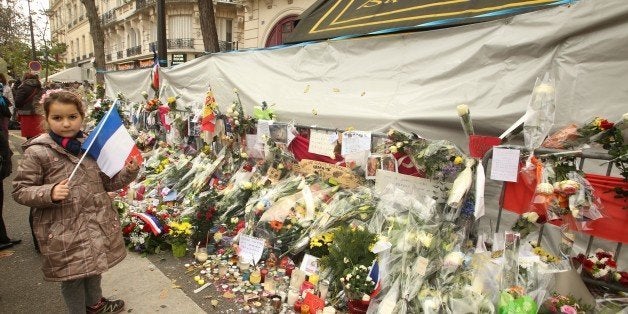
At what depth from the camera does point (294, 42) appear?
5.48 metres

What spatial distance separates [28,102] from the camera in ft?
21.8

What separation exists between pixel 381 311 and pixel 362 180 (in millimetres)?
1474

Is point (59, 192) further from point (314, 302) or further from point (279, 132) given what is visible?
point (279, 132)

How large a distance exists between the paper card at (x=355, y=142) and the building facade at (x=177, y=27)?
30.5 ft

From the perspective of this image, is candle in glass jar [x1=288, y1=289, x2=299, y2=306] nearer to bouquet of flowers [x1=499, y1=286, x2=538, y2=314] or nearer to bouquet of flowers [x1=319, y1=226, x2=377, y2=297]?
bouquet of flowers [x1=319, y1=226, x2=377, y2=297]

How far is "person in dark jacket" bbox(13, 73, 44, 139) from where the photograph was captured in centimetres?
654

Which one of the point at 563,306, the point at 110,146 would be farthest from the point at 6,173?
the point at 563,306

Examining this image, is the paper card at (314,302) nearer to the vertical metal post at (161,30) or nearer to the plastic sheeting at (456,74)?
the plastic sheeting at (456,74)

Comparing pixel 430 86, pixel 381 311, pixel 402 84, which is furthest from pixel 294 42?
pixel 381 311

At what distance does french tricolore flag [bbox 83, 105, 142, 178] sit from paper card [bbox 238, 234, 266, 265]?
1.40 meters

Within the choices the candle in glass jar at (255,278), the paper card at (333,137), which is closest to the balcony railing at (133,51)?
the paper card at (333,137)

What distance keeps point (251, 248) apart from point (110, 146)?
1.57m

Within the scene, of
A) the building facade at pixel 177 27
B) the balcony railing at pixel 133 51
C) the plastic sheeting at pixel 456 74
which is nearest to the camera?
the plastic sheeting at pixel 456 74

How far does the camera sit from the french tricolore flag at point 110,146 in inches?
86.7
